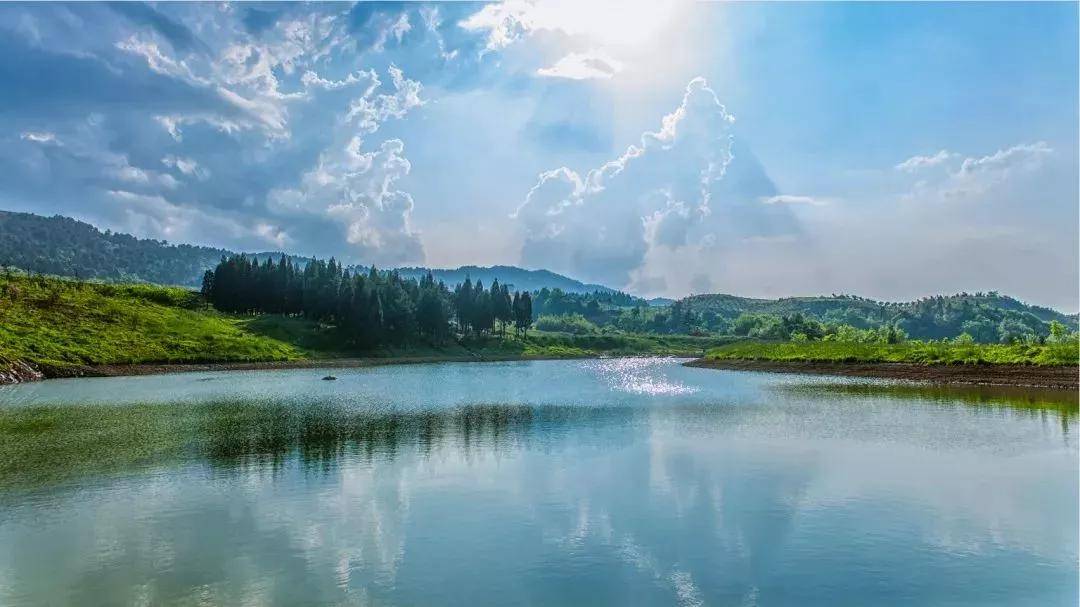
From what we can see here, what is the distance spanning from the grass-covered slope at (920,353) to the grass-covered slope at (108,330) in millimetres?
96710

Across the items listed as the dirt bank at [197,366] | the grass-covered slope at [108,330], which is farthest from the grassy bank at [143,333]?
the dirt bank at [197,366]

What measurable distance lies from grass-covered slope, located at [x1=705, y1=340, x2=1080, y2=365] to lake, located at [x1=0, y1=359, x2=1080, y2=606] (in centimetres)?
3500

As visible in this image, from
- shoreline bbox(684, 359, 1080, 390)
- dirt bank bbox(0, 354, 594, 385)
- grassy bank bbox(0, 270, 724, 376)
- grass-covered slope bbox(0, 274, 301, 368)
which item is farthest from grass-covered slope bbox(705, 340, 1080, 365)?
grass-covered slope bbox(0, 274, 301, 368)

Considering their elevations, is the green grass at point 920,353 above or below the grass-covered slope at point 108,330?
below

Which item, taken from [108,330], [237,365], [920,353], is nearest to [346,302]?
[237,365]

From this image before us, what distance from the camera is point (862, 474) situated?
3394 cm

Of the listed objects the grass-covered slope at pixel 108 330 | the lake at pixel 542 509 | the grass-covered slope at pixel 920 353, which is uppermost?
the grass-covered slope at pixel 108 330

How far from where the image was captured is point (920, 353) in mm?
104500

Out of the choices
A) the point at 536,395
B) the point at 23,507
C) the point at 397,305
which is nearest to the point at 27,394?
the point at 536,395

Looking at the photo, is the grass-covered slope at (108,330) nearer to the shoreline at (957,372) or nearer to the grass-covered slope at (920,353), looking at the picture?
the grass-covered slope at (920,353)

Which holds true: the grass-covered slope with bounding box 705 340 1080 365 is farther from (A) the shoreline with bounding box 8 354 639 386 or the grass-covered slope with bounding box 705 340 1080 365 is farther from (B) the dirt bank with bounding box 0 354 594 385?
(B) the dirt bank with bounding box 0 354 594 385

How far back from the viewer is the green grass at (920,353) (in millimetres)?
84125

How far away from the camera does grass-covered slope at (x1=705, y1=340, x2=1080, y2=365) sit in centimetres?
8419

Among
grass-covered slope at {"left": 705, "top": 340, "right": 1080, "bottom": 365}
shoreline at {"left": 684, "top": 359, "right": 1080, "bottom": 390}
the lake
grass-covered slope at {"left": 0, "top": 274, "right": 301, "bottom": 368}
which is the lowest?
the lake
